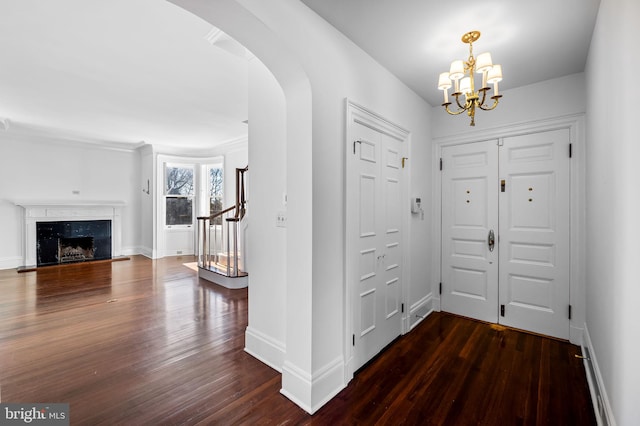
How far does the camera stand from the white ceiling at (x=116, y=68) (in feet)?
7.29

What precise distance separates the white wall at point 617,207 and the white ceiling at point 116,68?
2516mm

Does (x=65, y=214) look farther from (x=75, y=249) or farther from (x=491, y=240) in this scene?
(x=491, y=240)

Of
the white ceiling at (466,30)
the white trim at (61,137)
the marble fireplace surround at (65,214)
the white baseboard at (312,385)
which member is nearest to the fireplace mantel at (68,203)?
the marble fireplace surround at (65,214)

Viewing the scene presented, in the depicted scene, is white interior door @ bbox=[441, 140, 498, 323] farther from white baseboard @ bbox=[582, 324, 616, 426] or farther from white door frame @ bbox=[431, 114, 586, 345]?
white baseboard @ bbox=[582, 324, 616, 426]

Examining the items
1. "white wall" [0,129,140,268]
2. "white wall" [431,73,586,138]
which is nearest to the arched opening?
"white wall" [431,73,586,138]

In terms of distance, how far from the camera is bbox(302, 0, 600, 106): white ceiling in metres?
1.89

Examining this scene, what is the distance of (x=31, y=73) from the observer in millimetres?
3182

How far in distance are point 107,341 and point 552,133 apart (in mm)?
4874

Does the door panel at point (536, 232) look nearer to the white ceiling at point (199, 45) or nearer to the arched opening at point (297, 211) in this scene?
the white ceiling at point (199, 45)

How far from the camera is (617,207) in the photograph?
4.80 ft

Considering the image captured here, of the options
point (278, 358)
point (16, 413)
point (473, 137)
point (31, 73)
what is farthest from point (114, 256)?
point (473, 137)

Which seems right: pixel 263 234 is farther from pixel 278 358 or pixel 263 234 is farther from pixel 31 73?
pixel 31 73

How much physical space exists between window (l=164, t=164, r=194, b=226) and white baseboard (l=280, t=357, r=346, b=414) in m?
6.55

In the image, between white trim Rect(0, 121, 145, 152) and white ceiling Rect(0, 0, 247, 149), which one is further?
white trim Rect(0, 121, 145, 152)
